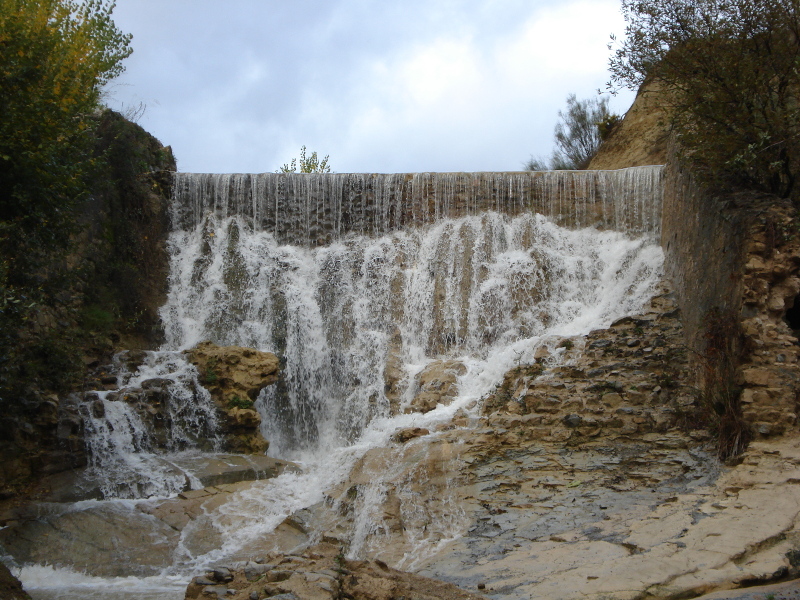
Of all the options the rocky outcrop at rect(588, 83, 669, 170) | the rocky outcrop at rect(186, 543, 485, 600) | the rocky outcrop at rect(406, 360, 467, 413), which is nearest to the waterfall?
the rocky outcrop at rect(406, 360, 467, 413)

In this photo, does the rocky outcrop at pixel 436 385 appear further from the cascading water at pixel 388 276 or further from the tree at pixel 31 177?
the tree at pixel 31 177

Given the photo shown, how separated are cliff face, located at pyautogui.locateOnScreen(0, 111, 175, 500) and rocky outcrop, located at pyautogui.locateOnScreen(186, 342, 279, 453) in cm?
190

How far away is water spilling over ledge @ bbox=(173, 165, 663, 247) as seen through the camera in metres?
17.2

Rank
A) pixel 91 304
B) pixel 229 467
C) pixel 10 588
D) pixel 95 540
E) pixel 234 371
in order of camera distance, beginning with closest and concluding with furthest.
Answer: pixel 10 588 → pixel 95 540 → pixel 229 467 → pixel 234 371 → pixel 91 304

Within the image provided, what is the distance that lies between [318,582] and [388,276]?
11655 mm

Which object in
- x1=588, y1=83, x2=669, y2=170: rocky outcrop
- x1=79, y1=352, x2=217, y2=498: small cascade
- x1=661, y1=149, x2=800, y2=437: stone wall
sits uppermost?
x1=588, y1=83, x2=669, y2=170: rocky outcrop

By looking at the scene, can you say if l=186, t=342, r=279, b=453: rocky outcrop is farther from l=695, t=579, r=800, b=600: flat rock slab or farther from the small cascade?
l=695, t=579, r=800, b=600: flat rock slab

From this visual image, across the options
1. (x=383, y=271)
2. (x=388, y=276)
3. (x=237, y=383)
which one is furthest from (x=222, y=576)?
(x=383, y=271)

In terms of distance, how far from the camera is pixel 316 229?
57.6 feet

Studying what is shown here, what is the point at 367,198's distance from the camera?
17.8 meters

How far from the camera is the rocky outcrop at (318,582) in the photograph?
501 cm

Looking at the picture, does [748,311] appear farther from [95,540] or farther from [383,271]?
[383,271]

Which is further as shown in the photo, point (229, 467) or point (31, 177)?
Answer: point (229, 467)

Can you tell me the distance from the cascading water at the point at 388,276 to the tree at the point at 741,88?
3.35 metres
